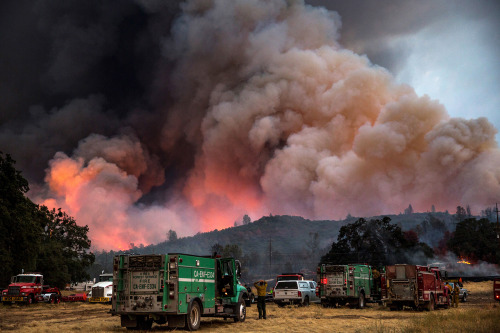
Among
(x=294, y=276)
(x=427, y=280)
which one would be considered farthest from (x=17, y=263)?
(x=427, y=280)

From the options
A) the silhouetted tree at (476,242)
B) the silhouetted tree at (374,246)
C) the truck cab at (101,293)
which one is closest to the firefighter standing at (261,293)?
the truck cab at (101,293)

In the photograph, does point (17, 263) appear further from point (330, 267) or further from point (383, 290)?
point (383, 290)

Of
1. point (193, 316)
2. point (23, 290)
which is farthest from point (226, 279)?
point (23, 290)

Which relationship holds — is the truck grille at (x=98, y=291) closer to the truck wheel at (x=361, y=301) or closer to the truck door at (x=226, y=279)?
the truck door at (x=226, y=279)

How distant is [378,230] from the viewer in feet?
294

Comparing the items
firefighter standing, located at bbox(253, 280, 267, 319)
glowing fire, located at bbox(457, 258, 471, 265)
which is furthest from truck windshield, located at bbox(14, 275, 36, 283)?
glowing fire, located at bbox(457, 258, 471, 265)

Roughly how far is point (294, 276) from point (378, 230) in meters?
54.6

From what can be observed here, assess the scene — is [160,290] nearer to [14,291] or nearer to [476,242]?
[14,291]

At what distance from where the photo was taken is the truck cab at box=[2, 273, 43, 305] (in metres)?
38.9

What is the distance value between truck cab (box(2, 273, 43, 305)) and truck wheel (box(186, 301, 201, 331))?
2605 centimetres

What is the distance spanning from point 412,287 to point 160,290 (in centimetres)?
1864

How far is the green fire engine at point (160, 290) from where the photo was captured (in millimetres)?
17906

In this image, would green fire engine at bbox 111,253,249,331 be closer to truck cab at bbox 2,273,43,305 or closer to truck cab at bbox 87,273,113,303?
truck cab at bbox 87,273,113,303

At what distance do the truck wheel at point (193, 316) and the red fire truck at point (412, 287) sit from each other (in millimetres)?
16050
